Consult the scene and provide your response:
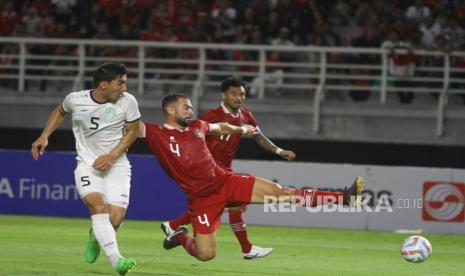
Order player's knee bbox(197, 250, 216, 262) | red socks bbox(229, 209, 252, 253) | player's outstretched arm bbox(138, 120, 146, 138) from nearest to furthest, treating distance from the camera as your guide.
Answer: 1. player's knee bbox(197, 250, 216, 262)
2. player's outstretched arm bbox(138, 120, 146, 138)
3. red socks bbox(229, 209, 252, 253)

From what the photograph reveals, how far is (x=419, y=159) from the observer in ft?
76.3

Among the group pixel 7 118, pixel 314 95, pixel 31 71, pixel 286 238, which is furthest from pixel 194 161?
pixel 31 71

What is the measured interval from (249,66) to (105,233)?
514 inches

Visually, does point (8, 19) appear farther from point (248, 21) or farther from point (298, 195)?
point (298, 195)

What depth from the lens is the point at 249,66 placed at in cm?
2317

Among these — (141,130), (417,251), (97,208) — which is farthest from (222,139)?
(417,251)

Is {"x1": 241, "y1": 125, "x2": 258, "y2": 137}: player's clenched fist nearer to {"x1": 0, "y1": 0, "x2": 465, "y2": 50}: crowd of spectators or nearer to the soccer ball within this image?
the soccer ball

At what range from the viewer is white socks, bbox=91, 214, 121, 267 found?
1036 centimetres

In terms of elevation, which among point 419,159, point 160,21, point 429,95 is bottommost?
point 419,159

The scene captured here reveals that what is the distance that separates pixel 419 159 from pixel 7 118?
9075 millimetres

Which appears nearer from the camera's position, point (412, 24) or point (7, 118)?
point (412, 24)

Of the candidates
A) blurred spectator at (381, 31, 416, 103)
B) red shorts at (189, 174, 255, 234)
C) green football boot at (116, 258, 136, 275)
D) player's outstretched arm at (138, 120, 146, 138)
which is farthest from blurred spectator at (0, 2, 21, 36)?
green football boot at (116, 258, 136, 275)

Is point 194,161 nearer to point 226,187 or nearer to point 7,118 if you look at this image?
point 226,187

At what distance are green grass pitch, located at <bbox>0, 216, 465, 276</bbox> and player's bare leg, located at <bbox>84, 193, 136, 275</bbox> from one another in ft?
2.46
